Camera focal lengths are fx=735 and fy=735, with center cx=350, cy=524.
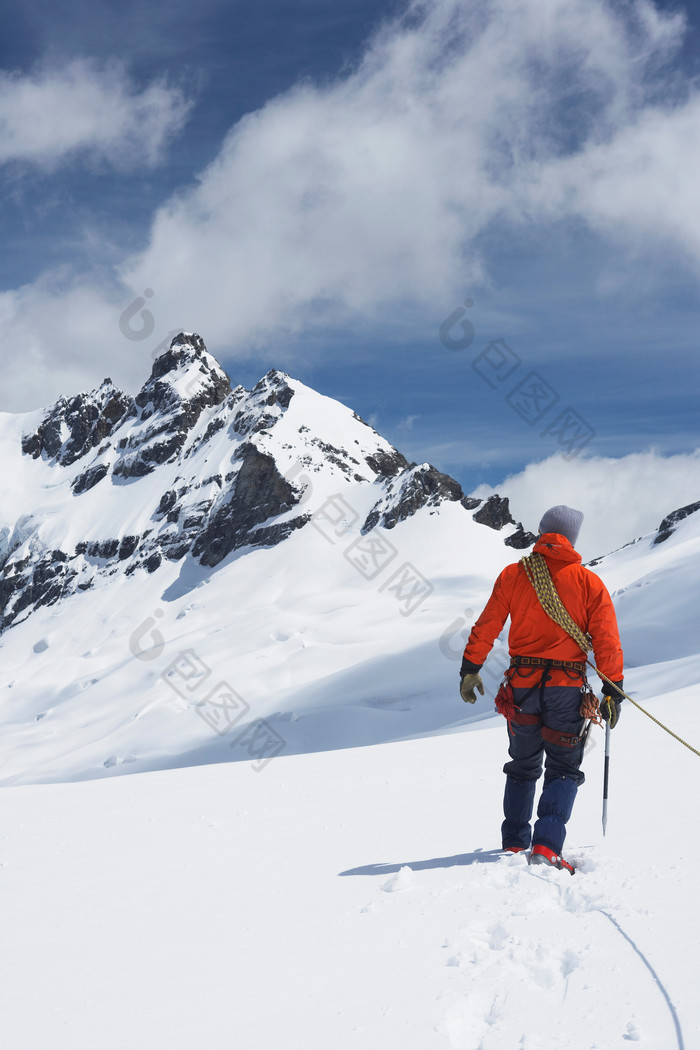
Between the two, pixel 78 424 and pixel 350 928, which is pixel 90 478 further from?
pixel 350 928

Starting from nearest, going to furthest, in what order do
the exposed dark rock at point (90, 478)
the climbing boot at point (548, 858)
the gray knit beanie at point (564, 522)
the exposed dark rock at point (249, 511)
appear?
the climbing boot at point (548, 858) < the gray knit beanie at point (564, 522) < the exposed dark rock at point (249, 511) < the exposed dark rock at point (90, 478)

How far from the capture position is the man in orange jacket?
4.47 meters

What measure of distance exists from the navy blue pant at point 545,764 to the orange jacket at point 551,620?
0.41 ft

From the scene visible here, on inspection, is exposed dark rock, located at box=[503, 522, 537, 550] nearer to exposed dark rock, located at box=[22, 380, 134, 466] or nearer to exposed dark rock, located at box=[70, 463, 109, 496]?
exposed dark rock, located at box=[70, 463, 109, 496]

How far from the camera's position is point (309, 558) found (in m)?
79.8

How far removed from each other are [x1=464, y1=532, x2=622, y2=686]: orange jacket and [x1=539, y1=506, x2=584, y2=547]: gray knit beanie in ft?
0.29

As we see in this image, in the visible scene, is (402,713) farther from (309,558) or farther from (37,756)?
(309,558)

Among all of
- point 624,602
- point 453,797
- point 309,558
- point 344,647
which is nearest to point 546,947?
point 453,797

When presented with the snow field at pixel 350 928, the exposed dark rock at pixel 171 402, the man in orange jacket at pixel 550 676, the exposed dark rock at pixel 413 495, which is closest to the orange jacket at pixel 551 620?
the man in orange jacket at pixel 550 676

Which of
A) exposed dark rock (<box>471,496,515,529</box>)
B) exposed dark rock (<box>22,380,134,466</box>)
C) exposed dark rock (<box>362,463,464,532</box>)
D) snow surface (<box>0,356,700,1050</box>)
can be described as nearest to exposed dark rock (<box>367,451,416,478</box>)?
exposed dark rock (<box>362,463,464,532</box>)

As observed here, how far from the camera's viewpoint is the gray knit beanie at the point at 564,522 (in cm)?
477

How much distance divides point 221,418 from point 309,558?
39.0m

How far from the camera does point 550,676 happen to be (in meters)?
4.54

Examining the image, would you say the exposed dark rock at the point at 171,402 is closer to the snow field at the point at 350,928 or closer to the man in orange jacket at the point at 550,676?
the snow field at the point at 350,928
